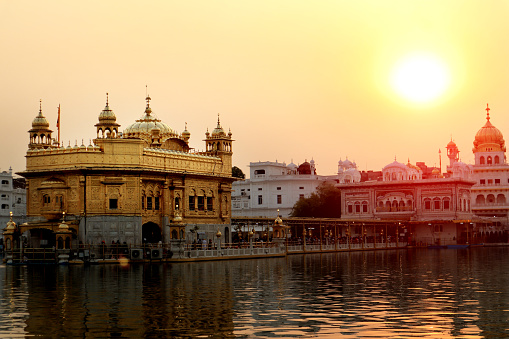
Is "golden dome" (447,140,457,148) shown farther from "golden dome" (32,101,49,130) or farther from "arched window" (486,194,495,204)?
"golden dome" (32,101,49,130)

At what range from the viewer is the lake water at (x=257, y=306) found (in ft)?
67.5

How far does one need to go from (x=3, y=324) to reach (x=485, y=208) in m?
115

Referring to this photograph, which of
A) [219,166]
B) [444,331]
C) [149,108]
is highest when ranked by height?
[149,108]

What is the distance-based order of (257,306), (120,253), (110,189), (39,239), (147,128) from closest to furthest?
(257,306)
(120,253)
(110,189)
(39,239)
(147,128)

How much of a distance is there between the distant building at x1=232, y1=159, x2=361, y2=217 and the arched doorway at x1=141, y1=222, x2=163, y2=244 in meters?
67.8

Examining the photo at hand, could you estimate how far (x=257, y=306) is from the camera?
26094 millimetres

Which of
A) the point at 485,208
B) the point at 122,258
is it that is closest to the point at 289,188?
the point at 485,208

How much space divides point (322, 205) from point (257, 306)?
99.3 meters

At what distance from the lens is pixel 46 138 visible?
221ft

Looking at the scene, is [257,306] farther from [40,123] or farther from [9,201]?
[9,201]

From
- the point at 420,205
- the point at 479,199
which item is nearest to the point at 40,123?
the point at 420,205

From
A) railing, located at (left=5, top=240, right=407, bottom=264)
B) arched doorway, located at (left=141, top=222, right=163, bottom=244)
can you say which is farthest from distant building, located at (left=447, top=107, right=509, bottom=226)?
railing, located at (left=5, top=240, right=407, bottom=264)

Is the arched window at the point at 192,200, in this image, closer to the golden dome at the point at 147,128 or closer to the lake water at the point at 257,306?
the golden dome at the point at 147,128

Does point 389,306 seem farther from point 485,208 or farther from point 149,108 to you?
point 485,208
